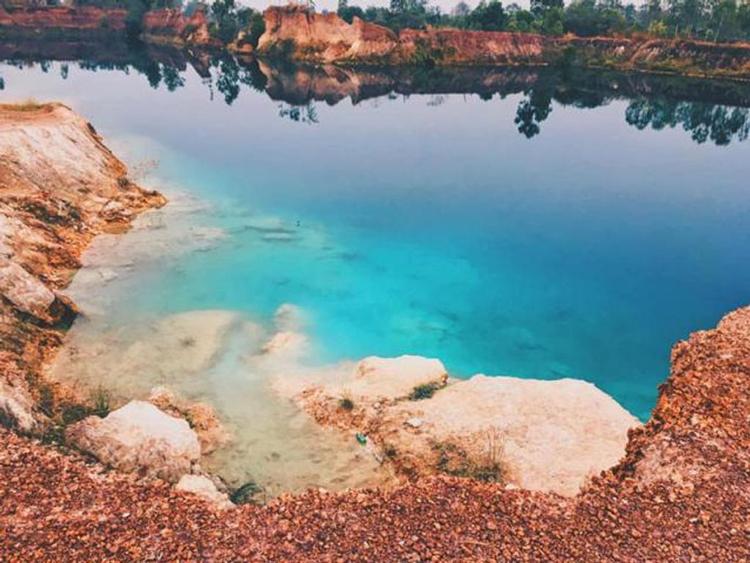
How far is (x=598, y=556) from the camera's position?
39.0 ft

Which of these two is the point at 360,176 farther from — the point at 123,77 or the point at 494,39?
the point at 494,39

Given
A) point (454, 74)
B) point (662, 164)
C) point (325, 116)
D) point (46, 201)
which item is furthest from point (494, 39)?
point (46, 201)

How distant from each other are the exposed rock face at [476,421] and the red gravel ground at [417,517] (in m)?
2.27

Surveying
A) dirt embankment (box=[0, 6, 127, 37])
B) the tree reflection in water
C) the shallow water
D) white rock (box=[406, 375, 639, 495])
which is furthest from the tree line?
white rock (box=[406, 375, 639, 495])

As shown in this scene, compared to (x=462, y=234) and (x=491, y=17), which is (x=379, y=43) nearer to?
(x=491, y=17)

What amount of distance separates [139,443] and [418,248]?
77.0ft

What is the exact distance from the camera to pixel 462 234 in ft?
128

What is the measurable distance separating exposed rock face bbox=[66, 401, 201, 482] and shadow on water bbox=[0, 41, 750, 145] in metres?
60.8

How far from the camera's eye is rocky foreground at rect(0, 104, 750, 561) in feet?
39.6

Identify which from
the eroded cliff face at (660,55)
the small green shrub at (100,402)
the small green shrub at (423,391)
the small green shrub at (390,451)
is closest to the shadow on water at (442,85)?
the eroded cliff face at (660,55)

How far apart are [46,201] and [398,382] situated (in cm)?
2470

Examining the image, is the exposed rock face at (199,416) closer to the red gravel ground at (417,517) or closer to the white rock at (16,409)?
the red gravel ground at (417,517)

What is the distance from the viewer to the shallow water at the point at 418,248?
968 inches

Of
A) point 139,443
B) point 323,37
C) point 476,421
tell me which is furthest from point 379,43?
point 139,443
